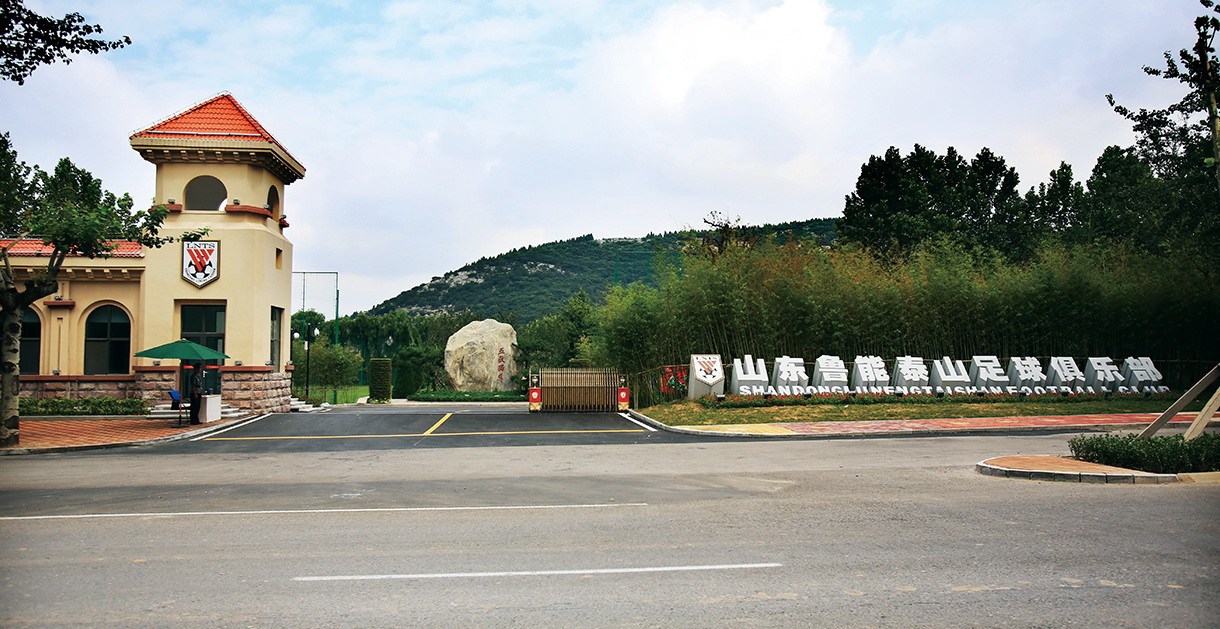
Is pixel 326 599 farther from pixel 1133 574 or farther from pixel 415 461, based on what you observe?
pixel 415 461

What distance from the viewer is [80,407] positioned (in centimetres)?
2059

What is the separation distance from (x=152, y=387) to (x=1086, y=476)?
70.7ft

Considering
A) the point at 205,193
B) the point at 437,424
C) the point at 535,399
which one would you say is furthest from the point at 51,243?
the point at 535,399

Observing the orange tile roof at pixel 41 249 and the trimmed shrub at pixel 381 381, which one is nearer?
the orange tile roof at pixel 41 249

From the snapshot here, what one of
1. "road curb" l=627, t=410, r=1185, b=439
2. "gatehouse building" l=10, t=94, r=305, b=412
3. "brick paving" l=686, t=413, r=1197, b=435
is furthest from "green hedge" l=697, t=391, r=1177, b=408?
"gatehouse building" l=10, t=94, r=305, b=412

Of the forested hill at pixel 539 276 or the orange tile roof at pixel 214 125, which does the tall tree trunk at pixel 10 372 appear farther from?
the forested hill at pixel 539 276

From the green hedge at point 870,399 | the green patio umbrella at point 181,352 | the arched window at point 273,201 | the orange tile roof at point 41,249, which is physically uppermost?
the arched window at point 273,201

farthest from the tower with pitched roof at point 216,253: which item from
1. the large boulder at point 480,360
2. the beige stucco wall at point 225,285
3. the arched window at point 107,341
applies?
the large boulder at point 480,360

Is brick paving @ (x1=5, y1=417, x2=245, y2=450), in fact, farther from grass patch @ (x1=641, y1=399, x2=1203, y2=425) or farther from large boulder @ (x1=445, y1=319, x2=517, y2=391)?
large boulder @ (x1=445, y1=319, x2=517, y2=391)

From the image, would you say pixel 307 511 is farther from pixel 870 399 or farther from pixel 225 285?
pixel 870 399

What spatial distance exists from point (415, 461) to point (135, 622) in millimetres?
7995

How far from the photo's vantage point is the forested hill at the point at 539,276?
285 ft

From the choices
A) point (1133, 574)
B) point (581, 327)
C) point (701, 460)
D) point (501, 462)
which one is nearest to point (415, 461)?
point (501, 462)

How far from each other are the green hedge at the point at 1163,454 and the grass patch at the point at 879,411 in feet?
25.3
